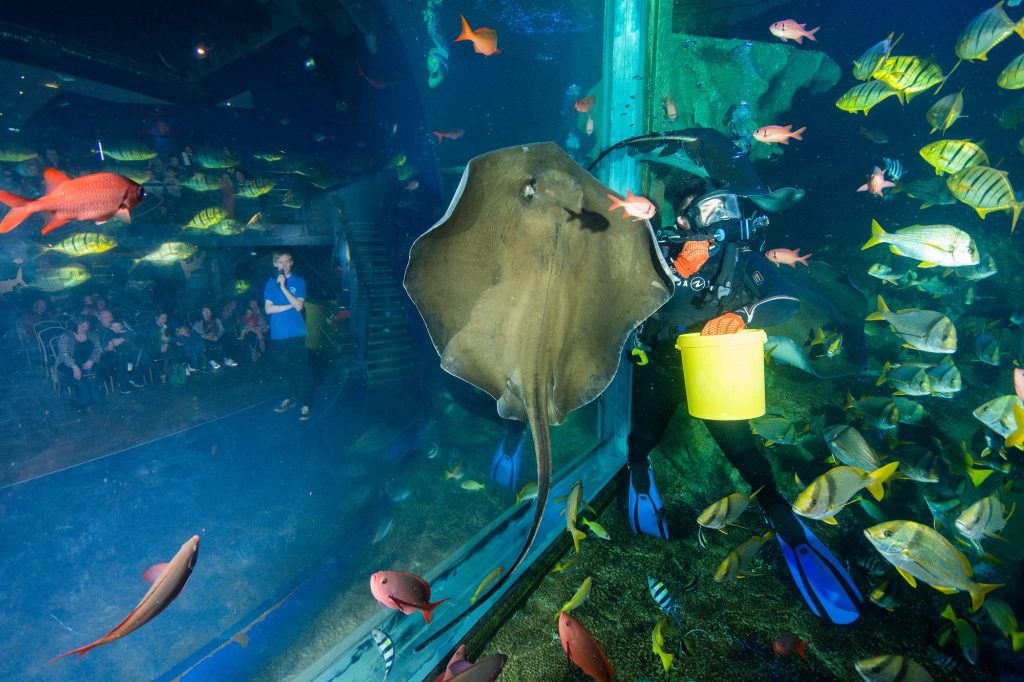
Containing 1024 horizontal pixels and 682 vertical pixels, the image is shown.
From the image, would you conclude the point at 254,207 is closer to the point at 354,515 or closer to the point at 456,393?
the point at 456,393

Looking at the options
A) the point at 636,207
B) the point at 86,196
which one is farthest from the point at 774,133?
the point at 86,196

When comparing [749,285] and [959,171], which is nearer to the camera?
[749,285]

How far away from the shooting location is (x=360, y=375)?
8930mm

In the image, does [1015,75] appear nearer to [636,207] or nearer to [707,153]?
[707,153]

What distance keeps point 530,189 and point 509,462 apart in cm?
532

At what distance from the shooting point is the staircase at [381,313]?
9.05m

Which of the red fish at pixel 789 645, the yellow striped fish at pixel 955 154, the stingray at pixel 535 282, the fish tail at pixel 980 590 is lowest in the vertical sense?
the red fish at pixel 789 645

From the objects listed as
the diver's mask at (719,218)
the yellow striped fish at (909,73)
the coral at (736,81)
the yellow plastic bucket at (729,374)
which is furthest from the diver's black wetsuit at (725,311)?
the coral at (736,81)

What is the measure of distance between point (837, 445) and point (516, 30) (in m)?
25.8

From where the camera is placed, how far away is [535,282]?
2.31 meters

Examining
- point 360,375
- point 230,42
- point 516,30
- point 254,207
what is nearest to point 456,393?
point 360,375

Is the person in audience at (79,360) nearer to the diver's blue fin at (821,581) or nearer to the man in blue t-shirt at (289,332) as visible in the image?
the man in blue t-shirt at (289,332)

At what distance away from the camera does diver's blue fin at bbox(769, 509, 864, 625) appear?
Answer: 3249 mm

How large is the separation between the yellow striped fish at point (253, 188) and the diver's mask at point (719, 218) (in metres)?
7.56
